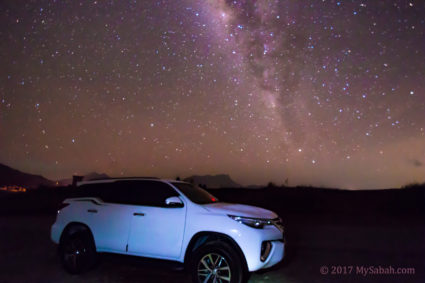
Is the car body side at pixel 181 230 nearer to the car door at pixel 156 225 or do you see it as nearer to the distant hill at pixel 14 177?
the car door at pixel 156 225

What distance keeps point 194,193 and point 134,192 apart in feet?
3.83

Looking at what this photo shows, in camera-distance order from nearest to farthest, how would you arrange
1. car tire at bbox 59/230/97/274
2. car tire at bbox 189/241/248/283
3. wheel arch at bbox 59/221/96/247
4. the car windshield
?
car tire at bbox 189/241/248/283 < the car windshield < car tire at bbox 59/230/97/274 < wheel arch at bbox 59/221/96/247

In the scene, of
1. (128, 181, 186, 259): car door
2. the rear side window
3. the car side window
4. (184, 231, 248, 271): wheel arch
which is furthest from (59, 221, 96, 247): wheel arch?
(184, 231, 248, 271): wheel arch

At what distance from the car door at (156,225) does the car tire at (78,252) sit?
101cm

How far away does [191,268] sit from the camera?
5.72 meters

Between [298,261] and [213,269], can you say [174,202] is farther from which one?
[298,261]

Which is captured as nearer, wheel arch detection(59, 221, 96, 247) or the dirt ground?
the dirt ground

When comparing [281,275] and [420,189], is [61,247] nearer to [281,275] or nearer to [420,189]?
[281,275]

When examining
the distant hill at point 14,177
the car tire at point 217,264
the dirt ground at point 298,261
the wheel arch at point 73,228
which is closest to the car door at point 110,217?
the wheel arch at point 73,228

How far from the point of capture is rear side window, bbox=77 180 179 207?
6605 mm

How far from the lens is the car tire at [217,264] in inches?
216

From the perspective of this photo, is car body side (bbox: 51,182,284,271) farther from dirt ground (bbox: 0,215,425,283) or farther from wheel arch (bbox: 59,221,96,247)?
dirt ground (bbox: 0,215,425,283)

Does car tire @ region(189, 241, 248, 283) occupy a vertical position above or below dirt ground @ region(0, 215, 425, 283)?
above

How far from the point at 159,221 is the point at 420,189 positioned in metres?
24.0
